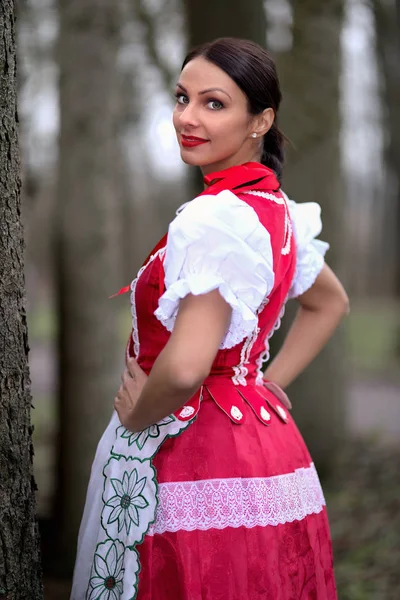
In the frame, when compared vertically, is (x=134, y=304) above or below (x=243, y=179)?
below

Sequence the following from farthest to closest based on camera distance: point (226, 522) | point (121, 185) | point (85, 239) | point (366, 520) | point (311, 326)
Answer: point (121, 185) < point (366, 520) < point (85, 239) < point (311, 326) < point (226, 522)

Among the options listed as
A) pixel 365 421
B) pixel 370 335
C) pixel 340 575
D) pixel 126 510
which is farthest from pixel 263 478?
pixel 370 335

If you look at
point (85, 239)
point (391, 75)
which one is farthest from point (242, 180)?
point (391, 75)

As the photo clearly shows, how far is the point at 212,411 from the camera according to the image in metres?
1.97

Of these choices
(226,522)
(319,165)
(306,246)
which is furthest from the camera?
(319,165)

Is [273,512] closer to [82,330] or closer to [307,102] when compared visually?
[82,330]

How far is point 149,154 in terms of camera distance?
12547 millimetres

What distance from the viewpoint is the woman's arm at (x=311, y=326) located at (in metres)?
2.46

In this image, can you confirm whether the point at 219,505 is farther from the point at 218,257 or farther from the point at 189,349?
the point at 218,257

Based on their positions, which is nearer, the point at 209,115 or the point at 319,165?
the point at 209,115

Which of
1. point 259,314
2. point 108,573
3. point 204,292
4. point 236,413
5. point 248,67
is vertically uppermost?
point 248,67

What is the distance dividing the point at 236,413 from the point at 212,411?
0.21ft

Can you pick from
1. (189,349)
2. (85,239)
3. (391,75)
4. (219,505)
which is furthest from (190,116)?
(391,75)

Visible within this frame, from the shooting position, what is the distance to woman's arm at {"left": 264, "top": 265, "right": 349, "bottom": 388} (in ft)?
8.07
